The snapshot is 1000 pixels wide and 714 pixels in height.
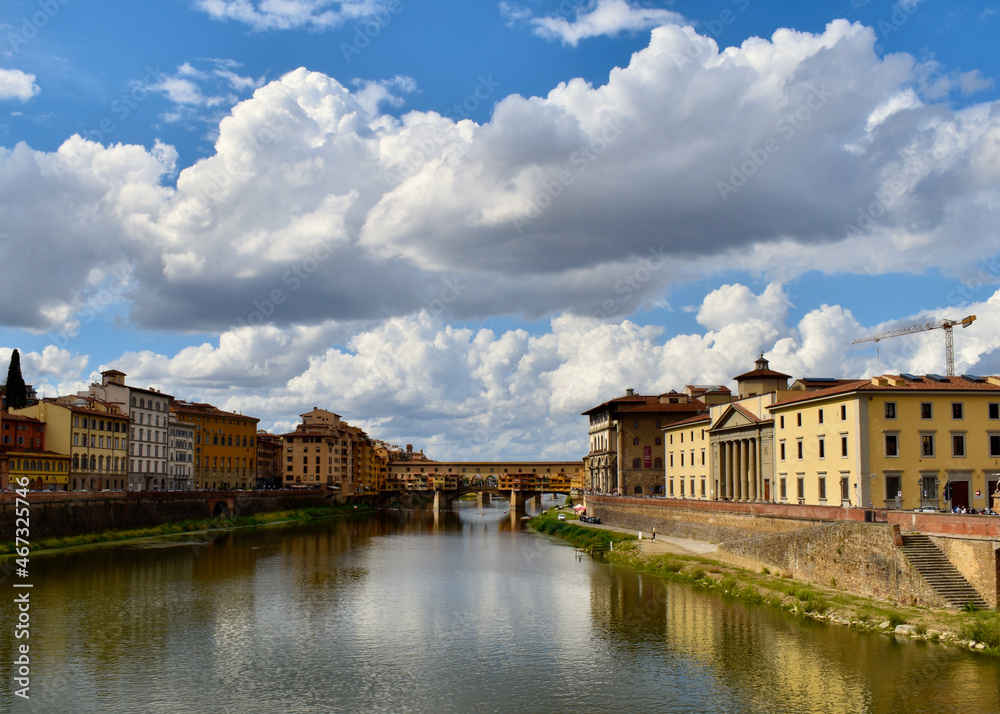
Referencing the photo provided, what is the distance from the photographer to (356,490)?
589 feet

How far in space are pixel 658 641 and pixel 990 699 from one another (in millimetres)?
12677

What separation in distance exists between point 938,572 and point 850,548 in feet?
16.6

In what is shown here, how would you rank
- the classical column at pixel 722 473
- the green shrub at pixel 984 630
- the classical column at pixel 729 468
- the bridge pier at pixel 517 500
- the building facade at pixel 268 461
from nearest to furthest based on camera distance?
the green shrub at pixel 984 630 < the classical column at pixel 729 468 < the classical column at pixel 722 473 < the building facade at pixel 268 461 < the bridge pier at pixel 517 500

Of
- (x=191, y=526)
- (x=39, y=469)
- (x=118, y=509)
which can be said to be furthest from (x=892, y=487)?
(x=39, y=469)

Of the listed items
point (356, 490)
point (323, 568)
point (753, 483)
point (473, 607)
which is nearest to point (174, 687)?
point (473, 607)

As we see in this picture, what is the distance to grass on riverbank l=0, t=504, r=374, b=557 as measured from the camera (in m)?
69.8

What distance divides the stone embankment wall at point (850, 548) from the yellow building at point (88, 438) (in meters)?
66.3

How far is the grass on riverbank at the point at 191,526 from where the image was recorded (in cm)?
6981

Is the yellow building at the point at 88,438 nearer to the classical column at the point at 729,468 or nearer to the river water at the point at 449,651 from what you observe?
the river water at the point at 449,651

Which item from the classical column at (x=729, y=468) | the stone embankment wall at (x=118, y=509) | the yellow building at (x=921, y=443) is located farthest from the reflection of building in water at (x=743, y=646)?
the stone embankment wall at (x=118, y=509)

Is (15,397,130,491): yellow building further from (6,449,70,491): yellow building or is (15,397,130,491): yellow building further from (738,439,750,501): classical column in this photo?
(738,439,750,501): classical column

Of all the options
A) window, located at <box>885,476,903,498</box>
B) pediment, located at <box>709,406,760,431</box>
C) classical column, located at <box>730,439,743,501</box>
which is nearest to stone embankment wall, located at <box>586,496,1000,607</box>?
window, located at <box>885,476,903,498</box>

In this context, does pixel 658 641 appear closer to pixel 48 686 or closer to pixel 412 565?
pixel 48 686

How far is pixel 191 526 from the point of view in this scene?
95875 millimetres
